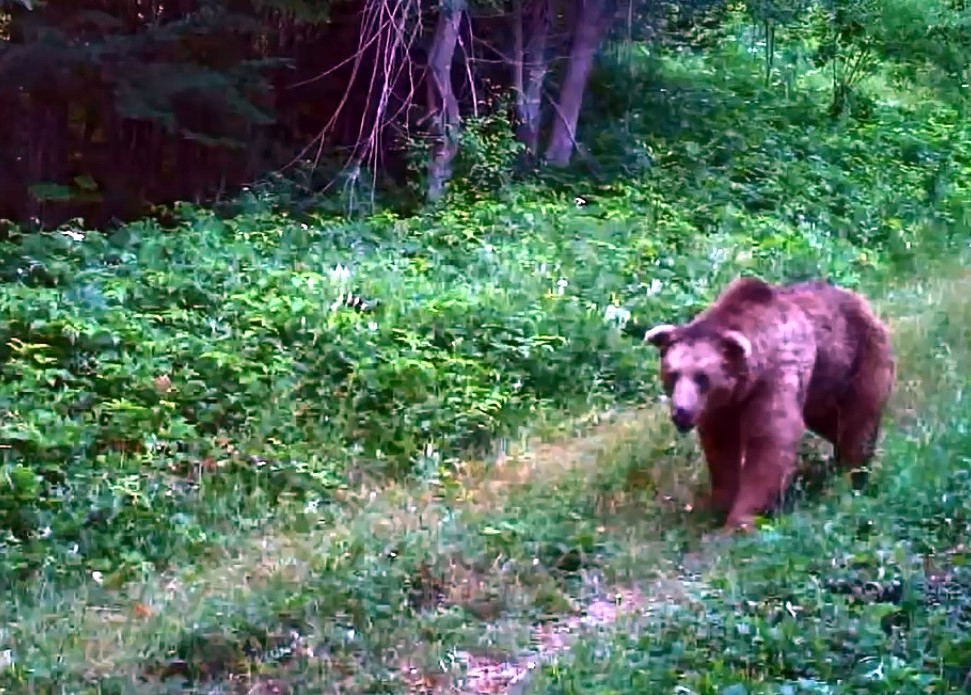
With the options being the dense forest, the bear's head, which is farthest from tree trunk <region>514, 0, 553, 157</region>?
the bear's head

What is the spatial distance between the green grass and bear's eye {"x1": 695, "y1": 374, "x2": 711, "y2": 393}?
78 centimetres

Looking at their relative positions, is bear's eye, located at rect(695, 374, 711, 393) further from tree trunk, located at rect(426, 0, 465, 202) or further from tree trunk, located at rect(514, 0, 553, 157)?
tree trunk, located at rect(514, 0, 553, 157)

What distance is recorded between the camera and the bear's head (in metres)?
7.70

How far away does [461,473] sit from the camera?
9.51 metres

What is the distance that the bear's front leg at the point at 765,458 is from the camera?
7.88 metres

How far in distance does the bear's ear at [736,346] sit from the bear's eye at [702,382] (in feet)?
0.66

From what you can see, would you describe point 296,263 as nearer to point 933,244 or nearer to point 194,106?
point 194,106

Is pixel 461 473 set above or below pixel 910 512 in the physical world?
below

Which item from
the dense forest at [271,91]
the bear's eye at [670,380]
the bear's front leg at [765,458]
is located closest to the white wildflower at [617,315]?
the dense forest at [271,91]

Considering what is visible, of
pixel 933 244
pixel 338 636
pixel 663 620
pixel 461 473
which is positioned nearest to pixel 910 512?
pixel 663 620

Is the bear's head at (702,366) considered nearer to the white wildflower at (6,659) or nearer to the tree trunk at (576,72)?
the white wildflower at (6,659)

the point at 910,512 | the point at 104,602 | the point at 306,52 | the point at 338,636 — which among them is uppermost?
the point at 306,52

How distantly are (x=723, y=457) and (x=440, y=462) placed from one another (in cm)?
214

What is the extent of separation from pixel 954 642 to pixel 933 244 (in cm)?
1206
